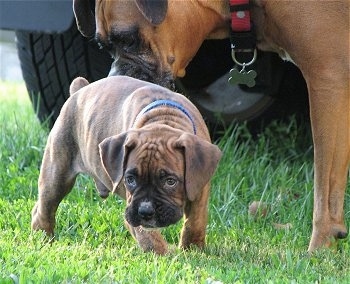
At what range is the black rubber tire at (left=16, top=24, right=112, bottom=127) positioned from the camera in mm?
5949

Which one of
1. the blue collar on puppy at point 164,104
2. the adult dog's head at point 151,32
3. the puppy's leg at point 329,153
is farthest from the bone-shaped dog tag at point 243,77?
the blue collar on puppy at point 164,104

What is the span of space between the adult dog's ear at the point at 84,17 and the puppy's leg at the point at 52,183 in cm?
81

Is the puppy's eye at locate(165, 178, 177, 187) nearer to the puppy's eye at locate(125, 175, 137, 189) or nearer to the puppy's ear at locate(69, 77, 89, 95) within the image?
the puppy's eye at locate(125, 175, 137, 189)

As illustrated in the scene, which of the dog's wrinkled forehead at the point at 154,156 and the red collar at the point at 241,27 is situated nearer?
the dog's wrinkled forehead at the point at 154,156

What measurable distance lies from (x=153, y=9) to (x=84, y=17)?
18.8 inches

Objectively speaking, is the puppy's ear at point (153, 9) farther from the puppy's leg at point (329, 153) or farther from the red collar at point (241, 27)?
the puppy's leg at point (329, 153)

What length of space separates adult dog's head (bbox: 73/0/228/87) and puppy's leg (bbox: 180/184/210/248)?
992 mm

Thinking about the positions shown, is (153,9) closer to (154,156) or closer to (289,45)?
(289,45)

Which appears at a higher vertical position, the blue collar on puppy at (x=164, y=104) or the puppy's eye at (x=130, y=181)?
the blue collar on puppy at (x=164, y=104)

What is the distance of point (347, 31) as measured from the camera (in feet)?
15.5

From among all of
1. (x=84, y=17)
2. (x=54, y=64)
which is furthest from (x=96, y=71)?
(x=84, y=17)

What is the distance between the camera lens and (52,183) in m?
4.66

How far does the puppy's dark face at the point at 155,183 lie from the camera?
3980 millimetres

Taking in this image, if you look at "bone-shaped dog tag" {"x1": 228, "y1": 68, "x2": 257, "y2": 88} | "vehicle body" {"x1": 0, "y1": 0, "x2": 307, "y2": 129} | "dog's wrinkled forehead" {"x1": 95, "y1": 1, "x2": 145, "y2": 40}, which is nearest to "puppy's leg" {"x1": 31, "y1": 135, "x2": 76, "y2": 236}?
"dog's wrinkled forehead" {"x1": 95, "y1": 1, "x2": 145, "y2": 40}
